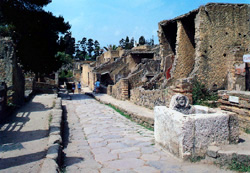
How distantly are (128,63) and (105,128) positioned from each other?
1860 centimetres

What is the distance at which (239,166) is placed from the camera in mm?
3363

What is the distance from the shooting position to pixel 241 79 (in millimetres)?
8773

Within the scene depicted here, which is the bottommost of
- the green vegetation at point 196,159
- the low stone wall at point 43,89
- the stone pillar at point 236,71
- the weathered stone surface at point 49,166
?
the green vegetation at point 196,159

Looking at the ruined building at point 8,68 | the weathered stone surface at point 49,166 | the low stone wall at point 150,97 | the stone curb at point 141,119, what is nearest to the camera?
the weathered stone surface at point 49,166

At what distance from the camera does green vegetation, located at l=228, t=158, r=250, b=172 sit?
3314 millimetres

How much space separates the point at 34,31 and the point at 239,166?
14.7m

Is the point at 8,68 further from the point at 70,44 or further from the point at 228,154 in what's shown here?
the point at 70,44

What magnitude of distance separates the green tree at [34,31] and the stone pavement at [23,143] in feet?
28.4

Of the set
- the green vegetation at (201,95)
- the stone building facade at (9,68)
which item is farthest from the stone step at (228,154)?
the stone building facade at (9,68)

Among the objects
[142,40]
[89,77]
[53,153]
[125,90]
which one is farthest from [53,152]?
[142,40]

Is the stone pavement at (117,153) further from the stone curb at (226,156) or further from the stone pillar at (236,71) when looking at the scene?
the stone pillar at (236,71)

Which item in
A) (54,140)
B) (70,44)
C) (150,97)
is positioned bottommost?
(54,140)

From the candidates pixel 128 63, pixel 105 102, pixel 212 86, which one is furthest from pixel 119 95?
pixel 128 63

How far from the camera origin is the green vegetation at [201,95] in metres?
8.46
